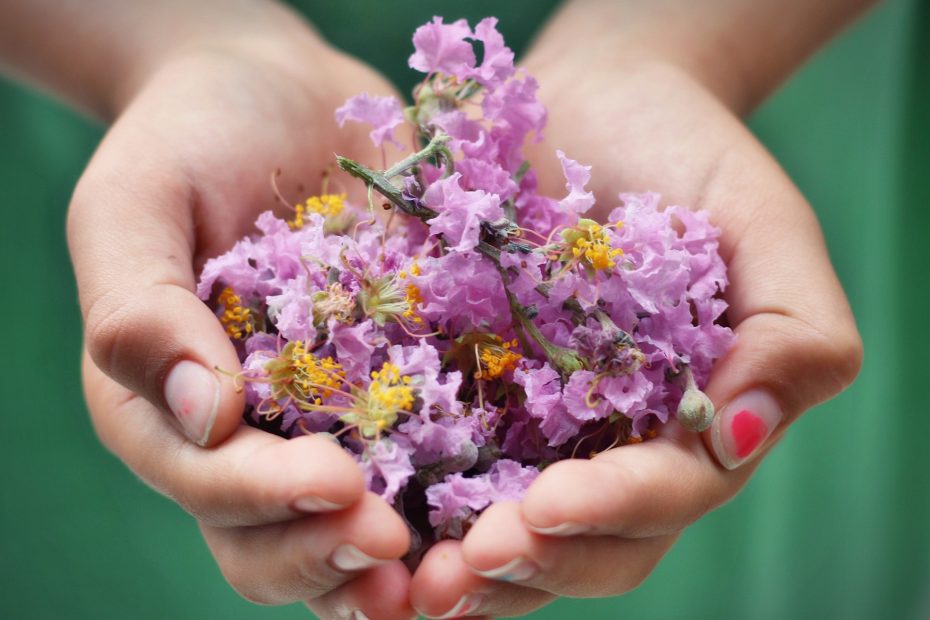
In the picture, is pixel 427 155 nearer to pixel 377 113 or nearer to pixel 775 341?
pixel 377 113

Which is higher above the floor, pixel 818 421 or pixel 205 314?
pixel 205 314

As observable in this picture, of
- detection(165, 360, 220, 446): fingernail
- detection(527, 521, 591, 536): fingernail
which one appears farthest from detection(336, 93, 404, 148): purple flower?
detection(527, 521, 591, 536): fingernail

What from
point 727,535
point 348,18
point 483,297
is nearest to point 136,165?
point 483,297

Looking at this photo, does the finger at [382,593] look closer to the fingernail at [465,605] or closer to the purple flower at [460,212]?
the fingernail at [465,605]

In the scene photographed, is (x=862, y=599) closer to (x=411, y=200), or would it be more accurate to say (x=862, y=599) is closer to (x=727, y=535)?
(x=727, y=535)

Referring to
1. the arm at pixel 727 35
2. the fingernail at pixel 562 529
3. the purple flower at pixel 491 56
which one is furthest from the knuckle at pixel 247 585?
the arm at pixel 727 35
